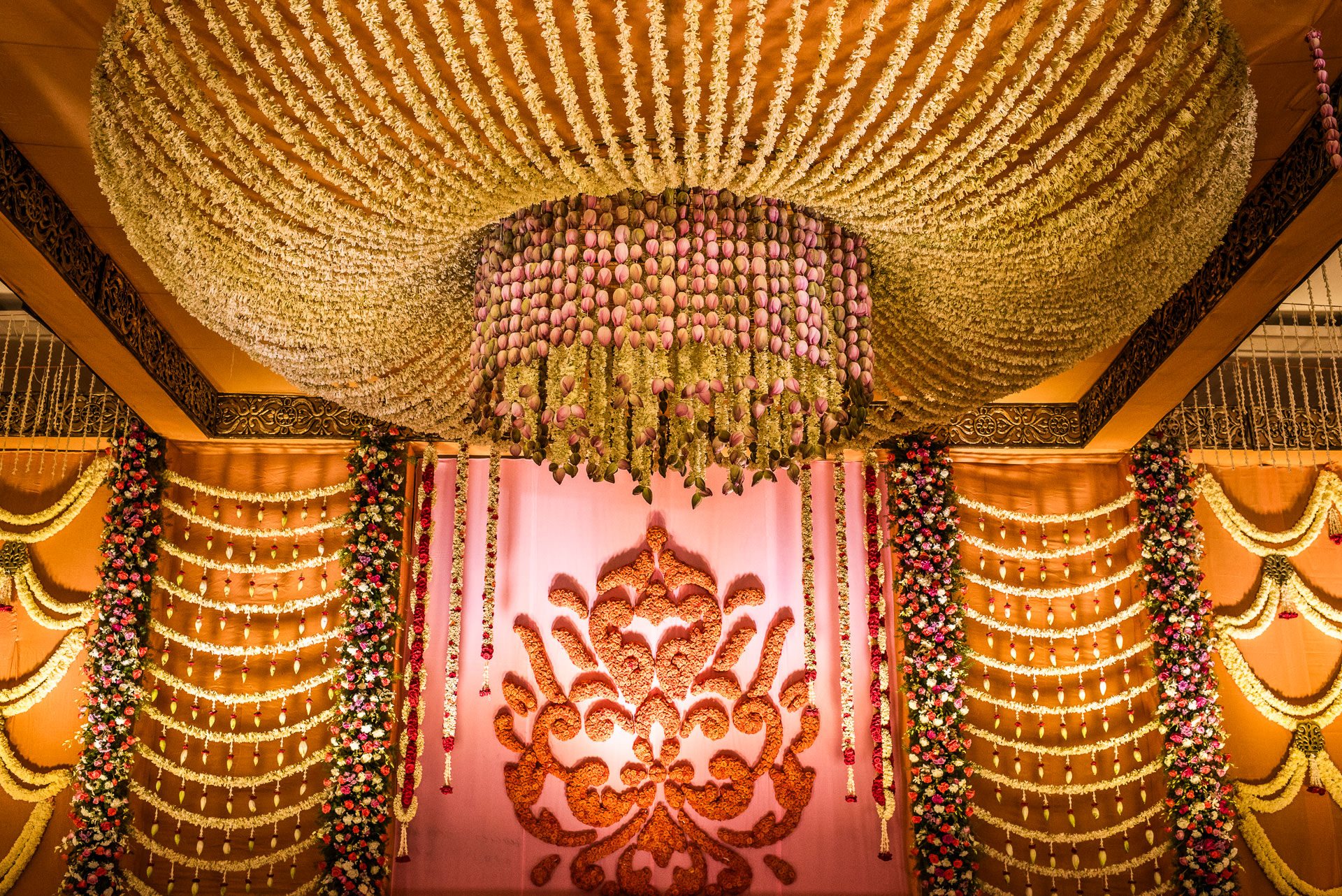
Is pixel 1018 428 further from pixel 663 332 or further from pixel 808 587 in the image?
pixel 663 332

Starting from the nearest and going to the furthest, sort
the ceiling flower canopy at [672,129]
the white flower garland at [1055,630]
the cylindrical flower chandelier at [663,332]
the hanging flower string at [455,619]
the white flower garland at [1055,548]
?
the ceiling flower canopy at [672,129] < the cylindrical flower chandelier at [663,332] < the hanging flower string at [455,619] < the white flower garland at [1055,630] < the white flower garland at [1055,548]

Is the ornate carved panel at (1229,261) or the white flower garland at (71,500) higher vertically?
the ornate carved panel at (1229,261)

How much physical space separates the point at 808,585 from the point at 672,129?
361 cm

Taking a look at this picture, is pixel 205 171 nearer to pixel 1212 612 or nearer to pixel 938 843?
pixel 938 843

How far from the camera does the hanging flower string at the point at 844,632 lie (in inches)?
190

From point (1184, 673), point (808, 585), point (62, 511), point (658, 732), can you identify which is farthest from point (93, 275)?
point (1184, 673)

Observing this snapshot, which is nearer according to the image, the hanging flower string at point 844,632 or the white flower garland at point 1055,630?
the hanging flower string at point 844,632

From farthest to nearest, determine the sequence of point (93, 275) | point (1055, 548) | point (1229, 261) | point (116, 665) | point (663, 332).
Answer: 1. point (1055, 548)
2. point (116, 665)
3. point (93, 275)
4. point (1229, 261)
5. point (663, 332)

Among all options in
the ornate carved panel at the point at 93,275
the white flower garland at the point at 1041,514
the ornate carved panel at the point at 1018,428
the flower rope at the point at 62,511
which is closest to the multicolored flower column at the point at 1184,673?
the white flower garland at the point at 1041,514

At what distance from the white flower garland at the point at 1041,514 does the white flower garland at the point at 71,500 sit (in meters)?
4.45

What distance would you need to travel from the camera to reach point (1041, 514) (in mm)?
5219

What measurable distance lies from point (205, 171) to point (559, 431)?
84 centimetres

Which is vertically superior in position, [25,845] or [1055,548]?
[1055,548]

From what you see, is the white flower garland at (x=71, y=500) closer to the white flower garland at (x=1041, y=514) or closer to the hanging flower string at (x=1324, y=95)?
the white flower garland at (x=1041, y=514)
